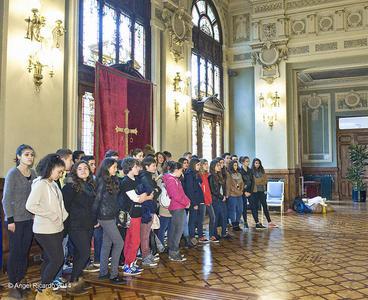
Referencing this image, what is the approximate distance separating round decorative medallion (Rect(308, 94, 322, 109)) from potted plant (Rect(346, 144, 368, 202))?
1857mm

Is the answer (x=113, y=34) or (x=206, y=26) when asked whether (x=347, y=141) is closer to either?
(x=206, y=26)

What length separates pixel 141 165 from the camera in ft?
15.0

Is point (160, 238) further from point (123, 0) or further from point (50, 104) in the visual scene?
point (123, 0)

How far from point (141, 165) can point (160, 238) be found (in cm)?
122

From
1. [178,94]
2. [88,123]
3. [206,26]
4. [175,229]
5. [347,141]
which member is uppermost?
[206,26]

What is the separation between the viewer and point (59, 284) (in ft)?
12.3

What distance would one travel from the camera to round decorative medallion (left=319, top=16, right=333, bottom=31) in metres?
10.0

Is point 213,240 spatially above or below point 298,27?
below

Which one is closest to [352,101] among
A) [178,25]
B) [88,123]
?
[178,25]

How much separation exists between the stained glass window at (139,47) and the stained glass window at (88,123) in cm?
153

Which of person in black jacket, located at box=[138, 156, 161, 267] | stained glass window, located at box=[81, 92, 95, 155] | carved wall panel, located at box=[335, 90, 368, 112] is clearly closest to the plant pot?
carved wall panel, located at box=[335, 90, 368, 112]

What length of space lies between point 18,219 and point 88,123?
2640mm

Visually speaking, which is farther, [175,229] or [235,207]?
[235,207]

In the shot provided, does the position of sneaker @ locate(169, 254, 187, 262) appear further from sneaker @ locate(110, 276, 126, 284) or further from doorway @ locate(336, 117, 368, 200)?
doorway @ locate(336, 117, 368, 200)
